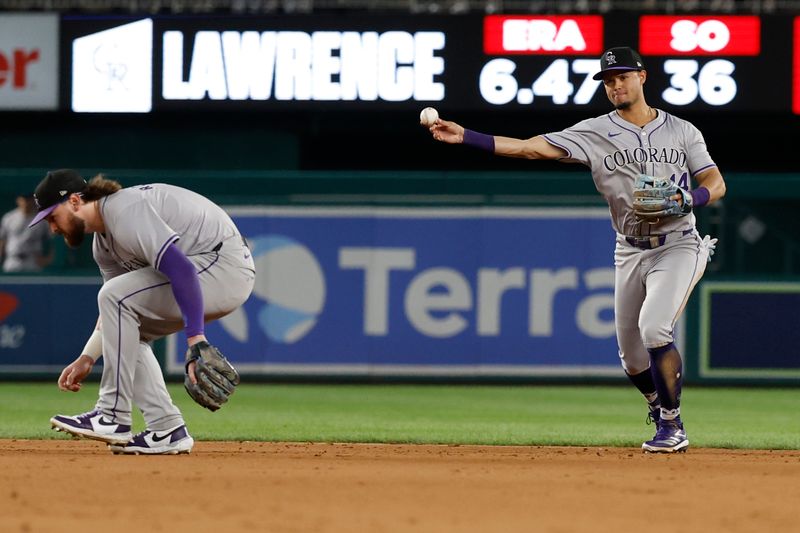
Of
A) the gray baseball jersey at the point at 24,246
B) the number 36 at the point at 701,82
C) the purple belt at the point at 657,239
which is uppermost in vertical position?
the number 36 at the point at 701,82

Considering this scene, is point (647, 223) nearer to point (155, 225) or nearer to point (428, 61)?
point (155, 225)

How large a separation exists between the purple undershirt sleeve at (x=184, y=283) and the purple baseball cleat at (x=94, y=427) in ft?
1.92

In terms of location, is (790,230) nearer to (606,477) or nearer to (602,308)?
(602,308)

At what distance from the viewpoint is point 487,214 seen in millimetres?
12141

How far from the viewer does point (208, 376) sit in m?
5.56

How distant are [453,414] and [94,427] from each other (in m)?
3.96

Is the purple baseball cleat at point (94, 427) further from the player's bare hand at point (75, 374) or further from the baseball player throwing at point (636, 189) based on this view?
the baseball player throwing at point (636, 189)

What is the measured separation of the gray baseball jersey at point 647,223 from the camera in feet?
20.7

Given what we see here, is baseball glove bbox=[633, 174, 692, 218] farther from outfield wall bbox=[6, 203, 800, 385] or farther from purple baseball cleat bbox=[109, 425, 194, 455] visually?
outfield wall bbox=[6, 203, 800, 385]

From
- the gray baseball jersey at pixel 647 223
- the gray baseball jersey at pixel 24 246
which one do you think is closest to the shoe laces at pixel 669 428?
the gray baseball jersey at pixel 647 223

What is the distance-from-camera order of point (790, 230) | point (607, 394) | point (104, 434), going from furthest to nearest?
point (790, 230) → point (607, 394) → point (104, 434)

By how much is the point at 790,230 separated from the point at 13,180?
258 inches

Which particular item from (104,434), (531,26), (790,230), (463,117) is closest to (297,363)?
(463,117)

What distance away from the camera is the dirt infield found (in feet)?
14.0
